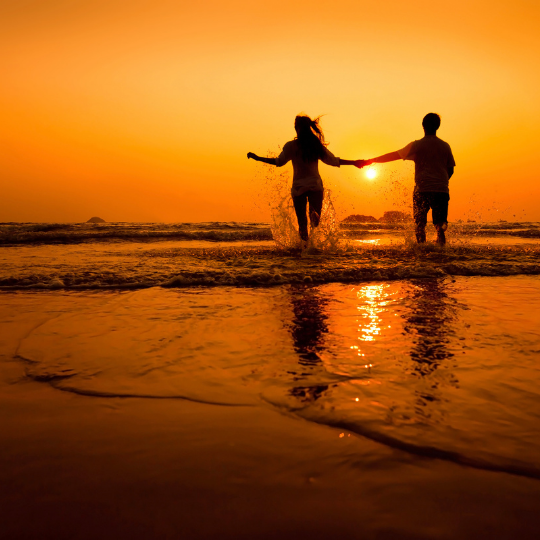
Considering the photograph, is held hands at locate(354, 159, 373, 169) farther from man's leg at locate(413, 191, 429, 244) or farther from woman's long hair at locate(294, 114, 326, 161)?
man's leg at locate(413, 191, 429, 244)

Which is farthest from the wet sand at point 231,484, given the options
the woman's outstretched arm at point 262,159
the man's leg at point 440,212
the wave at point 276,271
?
the man's leg at point 440,212

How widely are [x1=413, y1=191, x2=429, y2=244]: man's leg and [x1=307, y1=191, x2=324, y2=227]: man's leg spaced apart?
169cm

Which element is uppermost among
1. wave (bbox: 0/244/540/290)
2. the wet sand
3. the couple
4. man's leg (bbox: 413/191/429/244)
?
the couple

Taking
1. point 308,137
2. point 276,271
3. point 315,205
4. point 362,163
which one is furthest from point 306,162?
point 276,271

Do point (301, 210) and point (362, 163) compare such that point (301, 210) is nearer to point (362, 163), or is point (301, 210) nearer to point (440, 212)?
point (362, 163)

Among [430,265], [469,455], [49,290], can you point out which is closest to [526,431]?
[469,455]

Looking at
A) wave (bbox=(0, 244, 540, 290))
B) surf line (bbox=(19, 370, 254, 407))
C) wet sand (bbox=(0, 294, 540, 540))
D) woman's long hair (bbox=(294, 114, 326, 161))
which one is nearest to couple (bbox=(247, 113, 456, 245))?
woman's long hair (bbox=(294, 114, 326, 161))

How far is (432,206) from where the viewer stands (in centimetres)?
809

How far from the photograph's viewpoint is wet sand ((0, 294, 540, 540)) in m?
1.08

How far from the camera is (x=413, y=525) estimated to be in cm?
108

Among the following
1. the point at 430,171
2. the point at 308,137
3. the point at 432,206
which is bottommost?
the point at 432,206

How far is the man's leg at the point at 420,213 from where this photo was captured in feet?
26.6

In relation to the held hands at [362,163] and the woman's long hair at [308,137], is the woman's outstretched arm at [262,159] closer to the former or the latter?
the woman's long hair at [308,137]

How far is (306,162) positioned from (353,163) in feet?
2.86
